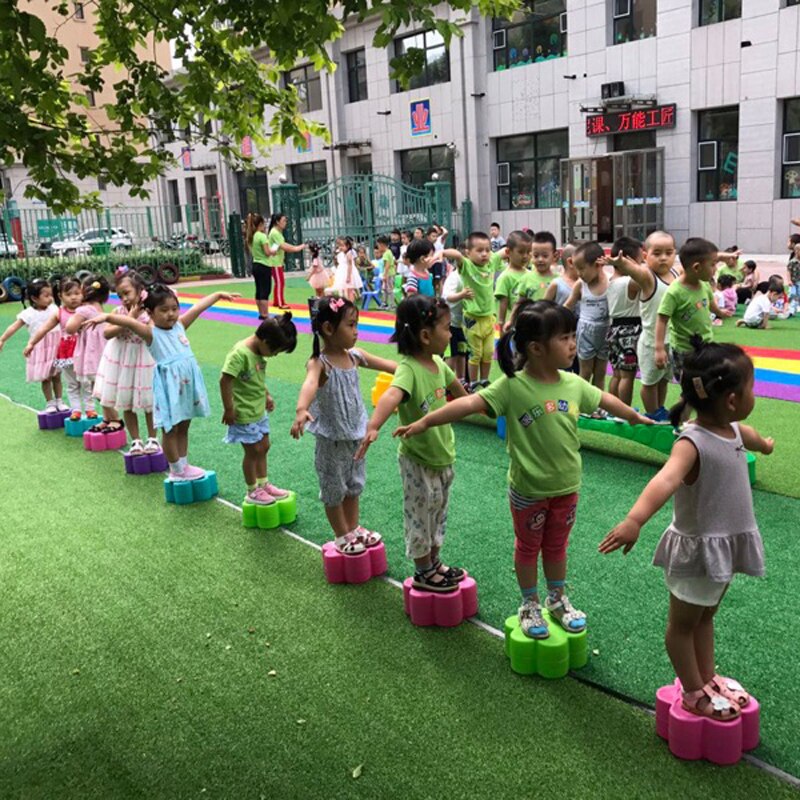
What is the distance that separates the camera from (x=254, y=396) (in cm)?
560

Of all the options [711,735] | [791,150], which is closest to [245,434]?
[711,735]


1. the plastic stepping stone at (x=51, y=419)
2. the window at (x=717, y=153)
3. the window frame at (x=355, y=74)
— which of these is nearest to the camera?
the plastic stepping stone at (x=51, y=419)

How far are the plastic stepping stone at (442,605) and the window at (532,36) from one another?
22.6 metres

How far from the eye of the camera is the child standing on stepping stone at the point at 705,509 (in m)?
2.81

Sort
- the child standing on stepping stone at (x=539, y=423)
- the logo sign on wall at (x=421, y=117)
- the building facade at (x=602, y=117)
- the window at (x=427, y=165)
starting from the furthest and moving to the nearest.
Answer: the logo sign on wall at (x=421, y=117) < the window at (x=427, y=165) < the building facade at (x=602, y=117) < the child standing on stepping stone at (x=539, y=423)

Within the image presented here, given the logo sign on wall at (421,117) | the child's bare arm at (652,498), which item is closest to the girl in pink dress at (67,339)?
the child's bare arm at (652,498)

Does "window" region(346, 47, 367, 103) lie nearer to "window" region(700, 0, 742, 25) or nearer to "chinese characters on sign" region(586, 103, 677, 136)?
"chinese characters on sign" region(586, 103, 677, 136)

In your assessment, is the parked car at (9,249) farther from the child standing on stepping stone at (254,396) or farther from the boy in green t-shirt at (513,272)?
the child standing on stepping stone at (254,396)

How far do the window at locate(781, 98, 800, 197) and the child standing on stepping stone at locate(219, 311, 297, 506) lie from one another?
17.7m

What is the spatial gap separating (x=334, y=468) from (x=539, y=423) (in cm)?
145

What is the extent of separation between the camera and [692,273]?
601 cm

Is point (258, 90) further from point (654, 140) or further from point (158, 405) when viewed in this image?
point (654, 140)

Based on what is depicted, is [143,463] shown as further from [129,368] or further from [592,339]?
[592,339]

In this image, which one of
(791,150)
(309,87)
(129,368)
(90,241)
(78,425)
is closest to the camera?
(129,368)
